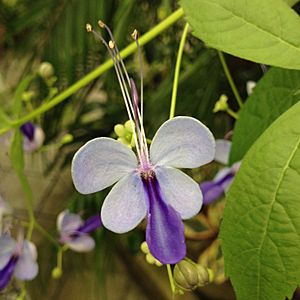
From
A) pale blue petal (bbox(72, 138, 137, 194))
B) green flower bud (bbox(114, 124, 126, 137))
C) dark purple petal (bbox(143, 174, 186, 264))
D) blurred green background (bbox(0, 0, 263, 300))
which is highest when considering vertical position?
pale blue petal (bbox(72, 138, 137, 194))

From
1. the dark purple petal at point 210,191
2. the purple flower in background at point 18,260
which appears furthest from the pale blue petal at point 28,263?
the dark purple petal at point 210,191

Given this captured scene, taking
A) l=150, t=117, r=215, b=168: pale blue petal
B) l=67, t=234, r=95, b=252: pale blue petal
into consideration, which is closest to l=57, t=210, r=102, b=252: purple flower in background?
l=67, t=234, r=95, b=252: pale blue petal

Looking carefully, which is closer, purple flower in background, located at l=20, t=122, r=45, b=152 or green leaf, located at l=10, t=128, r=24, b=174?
green leaf, located at l=10, t=128, r=24, b=174

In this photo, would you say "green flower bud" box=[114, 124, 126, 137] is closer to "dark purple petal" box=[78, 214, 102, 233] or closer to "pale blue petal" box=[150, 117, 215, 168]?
"pale blue petal" box=[150, 117, 215, 168]

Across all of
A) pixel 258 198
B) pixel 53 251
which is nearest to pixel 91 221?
pixel 258 198

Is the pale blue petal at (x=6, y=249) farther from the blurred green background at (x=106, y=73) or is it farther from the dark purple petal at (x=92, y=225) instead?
the blurred green background at (x=106, y=73)

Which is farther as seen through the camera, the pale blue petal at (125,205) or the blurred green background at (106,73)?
the blurred green background at (106,73)

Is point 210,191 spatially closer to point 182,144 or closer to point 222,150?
point 222,150

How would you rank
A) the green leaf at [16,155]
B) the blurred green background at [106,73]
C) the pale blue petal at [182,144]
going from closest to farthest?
the pale blue petal at [182,144]
the green leaf at [16,155]
the blurred green background at [106,73]
